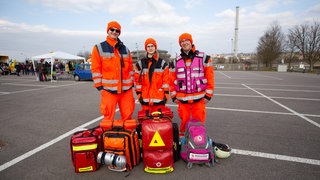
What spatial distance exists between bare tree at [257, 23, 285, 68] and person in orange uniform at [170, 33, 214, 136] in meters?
44.7

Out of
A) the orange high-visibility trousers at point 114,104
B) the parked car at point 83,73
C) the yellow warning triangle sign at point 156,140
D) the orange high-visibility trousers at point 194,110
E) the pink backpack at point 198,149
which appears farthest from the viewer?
the parked car at point 83,73

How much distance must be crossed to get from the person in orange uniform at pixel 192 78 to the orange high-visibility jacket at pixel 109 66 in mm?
1010

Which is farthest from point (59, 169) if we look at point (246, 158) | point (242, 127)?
point (242, 127)

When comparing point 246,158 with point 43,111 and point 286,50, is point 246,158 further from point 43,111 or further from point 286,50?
point 286,50

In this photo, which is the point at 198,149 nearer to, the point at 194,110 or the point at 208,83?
the point at 194,110

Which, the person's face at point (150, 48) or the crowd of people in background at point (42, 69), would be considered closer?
the person's face at point (150, 48)

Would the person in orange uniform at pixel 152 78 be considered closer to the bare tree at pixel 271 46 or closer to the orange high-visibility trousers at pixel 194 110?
the orange high-visibility trousers at pixel 194 110

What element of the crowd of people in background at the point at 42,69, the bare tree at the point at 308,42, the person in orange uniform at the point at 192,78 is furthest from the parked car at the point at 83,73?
the bare tree at the point at 308,42

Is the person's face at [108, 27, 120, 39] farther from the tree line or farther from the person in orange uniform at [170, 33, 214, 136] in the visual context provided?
the tree line

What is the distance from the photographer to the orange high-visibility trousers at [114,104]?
10.9 feet

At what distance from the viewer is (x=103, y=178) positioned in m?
2.61

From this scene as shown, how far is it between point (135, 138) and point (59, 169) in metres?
1.30

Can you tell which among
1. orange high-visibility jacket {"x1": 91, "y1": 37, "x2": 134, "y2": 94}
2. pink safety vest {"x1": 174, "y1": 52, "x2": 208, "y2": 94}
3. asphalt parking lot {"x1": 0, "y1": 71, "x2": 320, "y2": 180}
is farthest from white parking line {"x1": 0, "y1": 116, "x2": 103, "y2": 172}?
pink safety vest {"x1": 174, "y1": 52, "x2": 208, "y2": 94}

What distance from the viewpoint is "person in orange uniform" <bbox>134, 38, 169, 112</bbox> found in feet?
11.7
